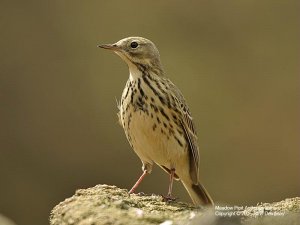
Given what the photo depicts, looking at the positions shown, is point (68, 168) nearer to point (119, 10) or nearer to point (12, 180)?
point (12, 180)

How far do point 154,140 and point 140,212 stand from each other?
0.96 metres

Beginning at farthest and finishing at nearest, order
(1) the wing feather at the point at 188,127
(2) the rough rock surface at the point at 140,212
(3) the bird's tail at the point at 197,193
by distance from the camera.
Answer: (3) the bird's tail at the point at 197,193 → (1) the wing feather at the point at 188,127 → (2) the rough rock surface at the point at 140,212

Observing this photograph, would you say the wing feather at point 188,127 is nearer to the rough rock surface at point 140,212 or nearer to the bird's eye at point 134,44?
the bird's eye at point 134,44

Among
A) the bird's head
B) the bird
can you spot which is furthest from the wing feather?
the bird's head

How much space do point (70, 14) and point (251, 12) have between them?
2444 mm

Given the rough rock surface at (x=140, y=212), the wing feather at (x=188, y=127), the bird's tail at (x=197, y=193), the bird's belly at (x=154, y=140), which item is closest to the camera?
the rough rock surface at (x=140, y=212)

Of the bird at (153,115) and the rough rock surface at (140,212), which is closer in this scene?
the rough rock surface at (140,212)

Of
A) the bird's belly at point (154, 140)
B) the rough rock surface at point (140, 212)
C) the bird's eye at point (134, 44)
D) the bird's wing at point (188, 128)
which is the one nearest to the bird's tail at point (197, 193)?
the bird's wing at point (188, 128)

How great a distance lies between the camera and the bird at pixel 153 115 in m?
6.39

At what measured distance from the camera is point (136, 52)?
6.59 meters

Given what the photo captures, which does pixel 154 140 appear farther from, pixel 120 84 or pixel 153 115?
pixel 120 84

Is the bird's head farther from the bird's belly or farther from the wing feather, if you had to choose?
the bird's belly

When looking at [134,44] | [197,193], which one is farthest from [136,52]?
[197,193]

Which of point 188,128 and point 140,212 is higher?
point 188,128
